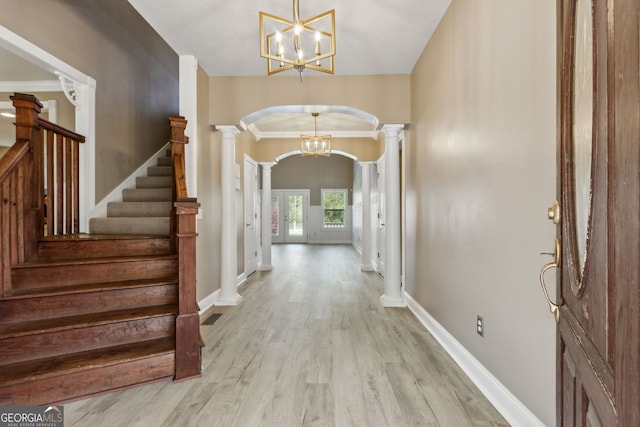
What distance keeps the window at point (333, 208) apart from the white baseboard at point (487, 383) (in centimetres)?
910

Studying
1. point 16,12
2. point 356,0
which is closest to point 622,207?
point 356,0

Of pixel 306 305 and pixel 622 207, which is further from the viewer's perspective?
pixel 306 305

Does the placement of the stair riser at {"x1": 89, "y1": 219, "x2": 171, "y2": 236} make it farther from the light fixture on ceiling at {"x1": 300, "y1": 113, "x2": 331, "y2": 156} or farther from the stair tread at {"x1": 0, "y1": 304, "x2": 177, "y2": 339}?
the light fixture on ceiling at {"x1": 300, "y1": 113, "x2": 331, "y2": 156}

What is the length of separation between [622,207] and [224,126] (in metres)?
3.96

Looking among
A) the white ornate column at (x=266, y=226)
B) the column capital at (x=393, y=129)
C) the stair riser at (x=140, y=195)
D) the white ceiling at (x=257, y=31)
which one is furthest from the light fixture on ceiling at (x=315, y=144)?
the stair riser at (x=140, y=195)

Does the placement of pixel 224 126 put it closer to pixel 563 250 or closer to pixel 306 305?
pixel 306 305

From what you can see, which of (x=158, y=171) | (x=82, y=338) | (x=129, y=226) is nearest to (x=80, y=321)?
(x=82, y=338)

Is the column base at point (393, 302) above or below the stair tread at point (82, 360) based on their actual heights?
below

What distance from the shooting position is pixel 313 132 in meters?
6.20

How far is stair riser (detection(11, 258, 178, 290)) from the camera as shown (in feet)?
7.19

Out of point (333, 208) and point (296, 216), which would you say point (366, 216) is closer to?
point (333, 208)

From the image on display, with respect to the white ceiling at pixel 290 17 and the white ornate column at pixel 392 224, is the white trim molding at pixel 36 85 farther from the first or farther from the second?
the white ornate column at pixel 392 224

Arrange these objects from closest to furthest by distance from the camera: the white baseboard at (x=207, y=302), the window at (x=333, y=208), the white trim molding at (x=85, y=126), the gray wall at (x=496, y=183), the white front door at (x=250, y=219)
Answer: the gray wall at (x=496, y=183) < the white trim molding at (x=85, y=126) < the white baseboard at (x=207, y=302) < the white front door at (x=250, y=219) < the window at (x=333, y=208)

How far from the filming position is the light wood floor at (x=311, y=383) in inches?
69.7
